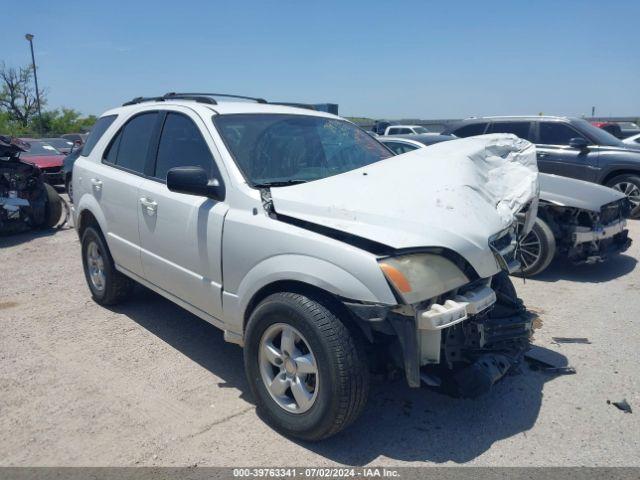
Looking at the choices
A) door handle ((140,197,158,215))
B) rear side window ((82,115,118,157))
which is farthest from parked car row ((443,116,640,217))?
door handle ((140,197,158,215))

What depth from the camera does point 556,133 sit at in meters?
9.87

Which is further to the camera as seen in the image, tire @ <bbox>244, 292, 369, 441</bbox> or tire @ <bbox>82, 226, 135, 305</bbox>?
tire @ <bbox>82, 226, 135, 305</bbox>

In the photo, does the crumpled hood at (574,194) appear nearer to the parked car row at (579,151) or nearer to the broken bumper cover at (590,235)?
the broken bumper cover at (590,235)

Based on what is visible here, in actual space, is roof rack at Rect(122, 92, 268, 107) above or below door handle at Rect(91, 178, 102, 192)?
above

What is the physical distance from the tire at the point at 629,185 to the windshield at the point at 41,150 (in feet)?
46.4

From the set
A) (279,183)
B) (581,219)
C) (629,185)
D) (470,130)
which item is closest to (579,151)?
(629,185)

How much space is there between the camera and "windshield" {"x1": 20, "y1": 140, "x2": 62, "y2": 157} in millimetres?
14997

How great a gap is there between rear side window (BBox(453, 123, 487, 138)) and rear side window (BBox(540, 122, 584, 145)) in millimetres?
1089

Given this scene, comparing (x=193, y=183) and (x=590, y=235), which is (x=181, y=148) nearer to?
(x=193, y=183)

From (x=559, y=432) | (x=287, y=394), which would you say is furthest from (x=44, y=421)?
(x=559, y=432)

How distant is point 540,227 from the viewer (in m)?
5.91

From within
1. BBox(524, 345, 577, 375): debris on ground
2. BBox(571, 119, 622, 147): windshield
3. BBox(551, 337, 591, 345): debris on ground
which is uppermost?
BBox(571, 119, 622, 147): windshield

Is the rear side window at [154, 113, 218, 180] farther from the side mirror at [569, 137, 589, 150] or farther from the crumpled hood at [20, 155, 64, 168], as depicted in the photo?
the crumpled hood at [20, 155, 64, 168]

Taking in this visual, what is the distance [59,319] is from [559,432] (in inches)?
169
